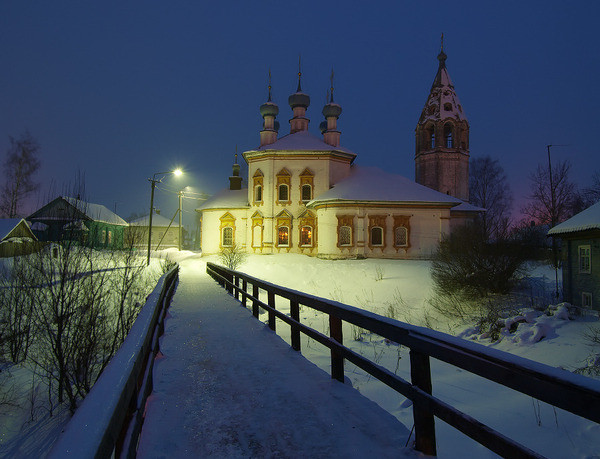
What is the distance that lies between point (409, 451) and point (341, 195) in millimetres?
29031

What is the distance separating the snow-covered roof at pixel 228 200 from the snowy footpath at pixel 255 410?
31.0 metres

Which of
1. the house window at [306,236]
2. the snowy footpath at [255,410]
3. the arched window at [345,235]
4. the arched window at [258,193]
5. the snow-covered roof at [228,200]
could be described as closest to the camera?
the snowy footpath at [255,410]

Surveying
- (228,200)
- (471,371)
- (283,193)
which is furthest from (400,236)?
(471,371)

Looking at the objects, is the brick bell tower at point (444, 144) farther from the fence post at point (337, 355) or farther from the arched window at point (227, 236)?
the fence post at point (337, 355)

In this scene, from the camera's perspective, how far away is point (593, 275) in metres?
14.8

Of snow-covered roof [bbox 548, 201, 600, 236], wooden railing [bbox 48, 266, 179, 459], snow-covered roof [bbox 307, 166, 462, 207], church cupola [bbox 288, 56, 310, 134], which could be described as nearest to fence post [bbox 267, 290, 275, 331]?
wooden railing [bbox 48, 266, 179, 459]

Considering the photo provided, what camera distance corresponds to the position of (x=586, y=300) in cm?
1523

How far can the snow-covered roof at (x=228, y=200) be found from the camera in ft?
122

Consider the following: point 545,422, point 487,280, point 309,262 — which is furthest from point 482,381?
point 309,262

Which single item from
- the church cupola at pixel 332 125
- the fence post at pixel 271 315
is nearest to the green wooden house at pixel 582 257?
the fence post at pixel 271 315

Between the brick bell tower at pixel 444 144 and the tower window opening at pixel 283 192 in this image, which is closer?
the tower window opening at pixel 283 192

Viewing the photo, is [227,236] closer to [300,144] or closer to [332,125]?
[300,144]

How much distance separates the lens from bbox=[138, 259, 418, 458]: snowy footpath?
10.5 feet

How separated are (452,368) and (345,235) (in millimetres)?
23308
